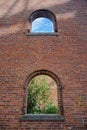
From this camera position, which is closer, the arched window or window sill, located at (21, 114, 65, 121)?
window sill, located at (21, 114, 65, 121)

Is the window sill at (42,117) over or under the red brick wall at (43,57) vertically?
under

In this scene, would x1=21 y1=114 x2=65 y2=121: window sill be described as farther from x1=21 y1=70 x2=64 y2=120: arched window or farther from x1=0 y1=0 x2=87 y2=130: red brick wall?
x1=21 y1=70 x2=64 y2=120: arched window

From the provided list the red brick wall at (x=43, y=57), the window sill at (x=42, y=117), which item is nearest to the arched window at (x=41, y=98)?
the red brick wall at (x=43, y=57)

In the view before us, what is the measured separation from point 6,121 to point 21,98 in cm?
84

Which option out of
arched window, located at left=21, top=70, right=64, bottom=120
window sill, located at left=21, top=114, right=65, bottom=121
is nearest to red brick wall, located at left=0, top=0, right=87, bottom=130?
window sill, located at left=21, top=114, right=65, bottom=121

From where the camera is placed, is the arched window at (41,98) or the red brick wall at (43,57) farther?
the arched window at (41,98)

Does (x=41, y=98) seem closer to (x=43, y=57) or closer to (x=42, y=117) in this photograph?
(x=43, y=57)

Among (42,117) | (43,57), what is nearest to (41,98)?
(43,57)

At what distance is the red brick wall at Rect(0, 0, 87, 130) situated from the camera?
707cm

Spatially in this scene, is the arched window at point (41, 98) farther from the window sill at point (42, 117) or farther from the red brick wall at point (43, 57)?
the window sill at point (42, 117)

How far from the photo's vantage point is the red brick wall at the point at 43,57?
707 centimetres

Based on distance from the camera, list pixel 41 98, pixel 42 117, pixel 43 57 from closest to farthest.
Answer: pixel 42 117 → pixel 43 57 → pixel 41 98

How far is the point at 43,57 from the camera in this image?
8.08 meters

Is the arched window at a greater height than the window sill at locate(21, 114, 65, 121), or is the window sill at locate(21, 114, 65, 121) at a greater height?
the arched window
